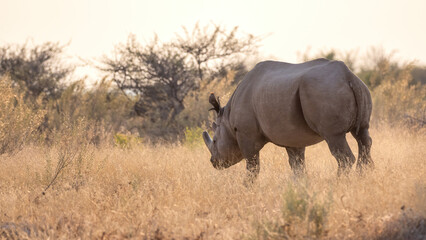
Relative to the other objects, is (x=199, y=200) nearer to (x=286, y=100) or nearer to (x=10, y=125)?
(x=286, y=100)

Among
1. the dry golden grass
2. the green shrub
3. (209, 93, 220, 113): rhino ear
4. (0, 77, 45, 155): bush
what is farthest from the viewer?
the green shrub

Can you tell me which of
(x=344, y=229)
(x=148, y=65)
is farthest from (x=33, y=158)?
(x=148, y=65)

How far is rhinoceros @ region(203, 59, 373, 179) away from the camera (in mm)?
5926

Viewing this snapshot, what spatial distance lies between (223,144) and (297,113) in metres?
1.62

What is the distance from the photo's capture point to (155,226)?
4711 millimetres

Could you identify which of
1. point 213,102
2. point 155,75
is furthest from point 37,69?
point 213,102

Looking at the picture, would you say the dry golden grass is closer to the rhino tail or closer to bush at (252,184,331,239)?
bush at (252,184,331,239)

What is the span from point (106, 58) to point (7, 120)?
900 centimetres

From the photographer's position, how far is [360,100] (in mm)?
5949

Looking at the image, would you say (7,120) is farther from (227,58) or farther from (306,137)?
(227,58)

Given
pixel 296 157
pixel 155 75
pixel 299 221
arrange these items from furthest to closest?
pixel 155 75 < pixel 296 157 < pixel 299 221

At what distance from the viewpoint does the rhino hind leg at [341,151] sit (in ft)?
19.6

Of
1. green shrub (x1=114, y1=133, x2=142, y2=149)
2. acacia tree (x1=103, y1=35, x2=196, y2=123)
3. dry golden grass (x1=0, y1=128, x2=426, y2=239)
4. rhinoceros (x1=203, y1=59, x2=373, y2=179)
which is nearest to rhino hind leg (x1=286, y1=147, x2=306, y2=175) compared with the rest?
rhinoceros (x1=203, y1=59, x2=373, y2=179)

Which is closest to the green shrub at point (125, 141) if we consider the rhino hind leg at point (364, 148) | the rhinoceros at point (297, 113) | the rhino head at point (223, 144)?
the rhino head at point (223, 144)
